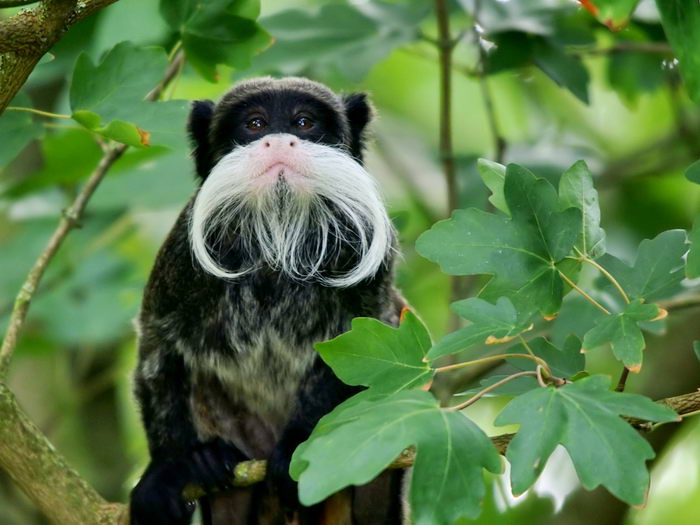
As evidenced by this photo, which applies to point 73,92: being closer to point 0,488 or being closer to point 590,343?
point 590,343

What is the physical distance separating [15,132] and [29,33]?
2.60 ft

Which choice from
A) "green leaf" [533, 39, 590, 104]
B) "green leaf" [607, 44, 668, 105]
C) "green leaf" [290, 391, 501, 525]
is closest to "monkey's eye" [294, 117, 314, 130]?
"green leaf" [533, 39, 590, 104]

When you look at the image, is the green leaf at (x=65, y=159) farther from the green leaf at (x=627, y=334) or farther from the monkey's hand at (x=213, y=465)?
the green leaf at (x=627, y=334)

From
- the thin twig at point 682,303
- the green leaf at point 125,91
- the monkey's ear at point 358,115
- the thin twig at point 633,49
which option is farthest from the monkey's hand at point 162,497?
the thin twig at point 633,49

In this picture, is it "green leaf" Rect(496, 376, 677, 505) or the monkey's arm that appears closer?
"green leaf" Rect(496, 376, 677, 505)

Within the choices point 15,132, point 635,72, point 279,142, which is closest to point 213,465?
point 279,142

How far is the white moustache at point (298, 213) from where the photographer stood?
3379 mm

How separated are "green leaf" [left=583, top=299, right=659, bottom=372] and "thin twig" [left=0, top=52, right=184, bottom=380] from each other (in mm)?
1624

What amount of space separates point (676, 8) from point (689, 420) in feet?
8.44

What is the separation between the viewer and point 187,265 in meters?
3.63

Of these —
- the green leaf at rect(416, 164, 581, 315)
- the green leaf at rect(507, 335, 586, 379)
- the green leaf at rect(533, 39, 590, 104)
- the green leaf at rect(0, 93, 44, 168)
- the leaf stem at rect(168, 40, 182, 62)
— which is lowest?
the green leaf at rect(533, 39, 590, 104)

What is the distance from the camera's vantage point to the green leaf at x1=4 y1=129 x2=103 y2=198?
14.1 feet

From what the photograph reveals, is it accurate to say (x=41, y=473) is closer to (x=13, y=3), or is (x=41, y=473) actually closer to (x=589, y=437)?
(x=13, y=3)

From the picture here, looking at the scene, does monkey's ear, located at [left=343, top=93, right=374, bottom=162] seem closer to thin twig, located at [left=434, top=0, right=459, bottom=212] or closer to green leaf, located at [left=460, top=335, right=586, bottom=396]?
thin twig, located at [left=434, top=0, right=459, bottom=212]
